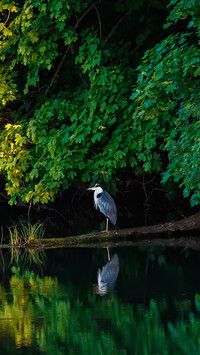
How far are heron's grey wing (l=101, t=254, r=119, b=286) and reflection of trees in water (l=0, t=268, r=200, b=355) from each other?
0.80m

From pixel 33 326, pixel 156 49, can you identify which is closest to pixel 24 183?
pixel 156 49

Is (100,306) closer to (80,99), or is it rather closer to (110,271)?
(110,271)

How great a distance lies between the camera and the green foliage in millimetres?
13844

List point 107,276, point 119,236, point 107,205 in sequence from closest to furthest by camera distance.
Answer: point 107,276 < point 119,236 < point 107,205

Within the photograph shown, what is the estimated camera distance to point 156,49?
11.8 meters

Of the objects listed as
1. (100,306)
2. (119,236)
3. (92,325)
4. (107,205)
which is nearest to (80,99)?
(107,205)

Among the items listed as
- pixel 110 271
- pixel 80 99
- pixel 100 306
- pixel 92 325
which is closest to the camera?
pixel 92 325

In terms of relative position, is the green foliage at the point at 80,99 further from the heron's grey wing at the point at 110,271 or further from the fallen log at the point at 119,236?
the heron's grey wing at the point at 110,271

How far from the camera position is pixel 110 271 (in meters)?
9.98

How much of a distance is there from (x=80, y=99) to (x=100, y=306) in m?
7.98

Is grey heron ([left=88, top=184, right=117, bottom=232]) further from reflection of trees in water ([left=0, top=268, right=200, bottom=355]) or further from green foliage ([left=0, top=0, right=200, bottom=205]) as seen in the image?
reflection of trees in water ([left=0, top=268, right=200, bottom=355])

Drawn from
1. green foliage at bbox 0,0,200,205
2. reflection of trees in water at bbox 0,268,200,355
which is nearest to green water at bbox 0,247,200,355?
reflection of trees in water at bbox 0,268,200,355

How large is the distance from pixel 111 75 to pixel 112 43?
160 cm

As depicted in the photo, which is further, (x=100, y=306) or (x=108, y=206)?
(x=108, y=206)
